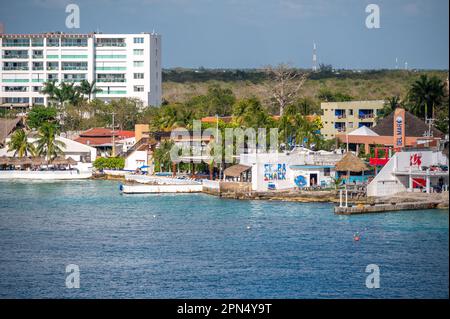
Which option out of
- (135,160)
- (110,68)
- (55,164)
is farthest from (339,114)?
(110,68)

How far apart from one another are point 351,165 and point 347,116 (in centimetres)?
1188

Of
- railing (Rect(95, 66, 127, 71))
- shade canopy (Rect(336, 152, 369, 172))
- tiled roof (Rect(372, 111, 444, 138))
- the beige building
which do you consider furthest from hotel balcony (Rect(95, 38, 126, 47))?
shade canopy (Rect(336, 152, 369, 172))

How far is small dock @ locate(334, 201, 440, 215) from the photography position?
25.8m

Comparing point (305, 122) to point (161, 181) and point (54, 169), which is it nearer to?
point (161, 181)

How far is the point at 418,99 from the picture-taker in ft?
124

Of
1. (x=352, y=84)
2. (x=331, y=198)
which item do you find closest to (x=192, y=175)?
(x=331, y=198)

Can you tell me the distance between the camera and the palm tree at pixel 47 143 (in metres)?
41.1

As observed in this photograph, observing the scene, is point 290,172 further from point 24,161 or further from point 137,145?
point 24,161

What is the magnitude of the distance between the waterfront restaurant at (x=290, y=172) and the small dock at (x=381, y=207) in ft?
17.1

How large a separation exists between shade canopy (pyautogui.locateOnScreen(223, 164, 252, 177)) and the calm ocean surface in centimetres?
336

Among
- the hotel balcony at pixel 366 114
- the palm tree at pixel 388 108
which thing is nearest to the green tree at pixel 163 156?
the palm tree at pixel 388 108

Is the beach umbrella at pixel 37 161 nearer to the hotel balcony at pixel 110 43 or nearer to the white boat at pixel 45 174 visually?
→ the white boat at pixel 45 174

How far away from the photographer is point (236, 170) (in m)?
32.9
